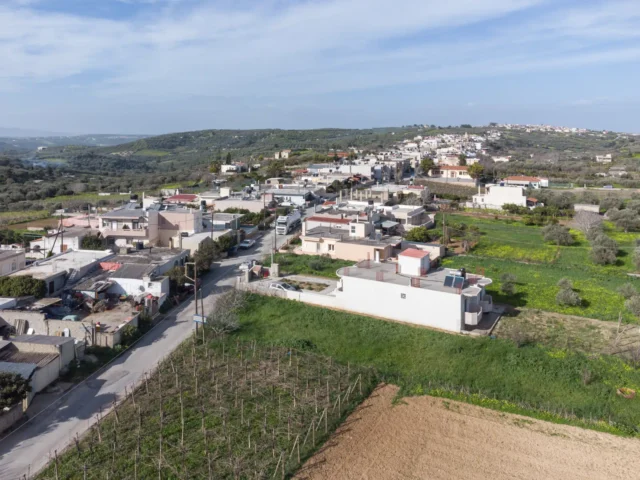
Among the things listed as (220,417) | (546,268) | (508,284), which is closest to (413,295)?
(508,284)

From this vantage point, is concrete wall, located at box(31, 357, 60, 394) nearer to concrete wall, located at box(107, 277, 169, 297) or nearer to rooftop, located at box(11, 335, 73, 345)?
rooftop, located at box(11, 335, 73, 345)

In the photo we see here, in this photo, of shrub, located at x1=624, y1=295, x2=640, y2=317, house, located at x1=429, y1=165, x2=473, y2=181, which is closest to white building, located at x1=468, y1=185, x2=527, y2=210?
house, located at x1=429, y1=165, x2=473, y2=181

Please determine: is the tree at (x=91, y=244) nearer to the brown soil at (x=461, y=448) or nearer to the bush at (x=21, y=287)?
the bush at (x=21, y=287)

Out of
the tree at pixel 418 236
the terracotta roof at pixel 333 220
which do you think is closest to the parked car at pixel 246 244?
the terracotta roof at pixel 333 220

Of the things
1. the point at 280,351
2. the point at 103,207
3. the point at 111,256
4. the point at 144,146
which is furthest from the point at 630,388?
the point at 144,146

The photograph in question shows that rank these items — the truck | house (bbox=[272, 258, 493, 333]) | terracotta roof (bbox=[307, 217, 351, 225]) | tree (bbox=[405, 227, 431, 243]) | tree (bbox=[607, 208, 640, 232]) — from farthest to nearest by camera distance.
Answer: tree (bbox=[607, 208, 640, 232]) < the truck < terracotta roof (bbox=[307, 217, 351, 225]) < tree (bbox=[405, 227, 431, 243]) < house (bbox=[272, 258, 493, 333])

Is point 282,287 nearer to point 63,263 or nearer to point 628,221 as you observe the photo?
point 63,263
